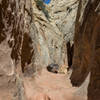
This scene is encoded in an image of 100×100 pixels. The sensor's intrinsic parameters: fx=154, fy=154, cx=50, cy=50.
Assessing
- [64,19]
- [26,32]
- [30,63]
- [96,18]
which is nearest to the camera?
[96,18]

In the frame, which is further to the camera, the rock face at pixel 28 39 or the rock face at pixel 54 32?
the rock face at pixel 54 32

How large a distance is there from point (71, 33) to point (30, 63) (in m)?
7.02

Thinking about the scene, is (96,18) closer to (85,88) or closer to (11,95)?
(85,88)

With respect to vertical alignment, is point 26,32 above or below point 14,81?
above

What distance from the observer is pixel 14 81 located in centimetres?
256

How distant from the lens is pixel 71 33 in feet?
39.1

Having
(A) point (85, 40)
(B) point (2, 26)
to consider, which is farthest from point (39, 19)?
(B) point (2, 26)

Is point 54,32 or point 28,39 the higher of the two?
point 54,32

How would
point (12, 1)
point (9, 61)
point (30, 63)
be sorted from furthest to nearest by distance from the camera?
point (30, 63) → point (12, 1) → point (9, 61)

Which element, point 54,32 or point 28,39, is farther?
point 54,32

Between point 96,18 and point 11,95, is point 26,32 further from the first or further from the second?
point 11,95

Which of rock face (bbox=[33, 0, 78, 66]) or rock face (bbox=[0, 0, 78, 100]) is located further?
rock face (bbox=[33, 0, 78, 66])

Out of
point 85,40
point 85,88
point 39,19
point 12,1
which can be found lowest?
point 85,88

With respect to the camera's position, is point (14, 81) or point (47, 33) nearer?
point (14, 81)
